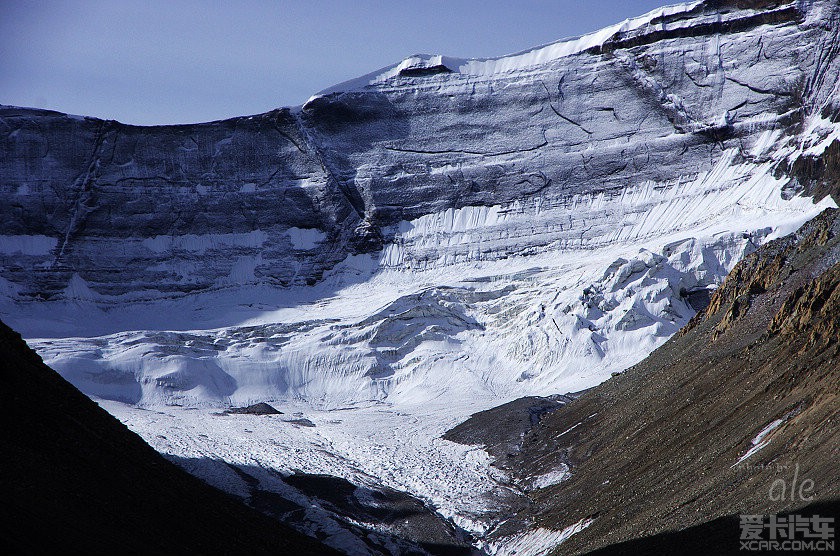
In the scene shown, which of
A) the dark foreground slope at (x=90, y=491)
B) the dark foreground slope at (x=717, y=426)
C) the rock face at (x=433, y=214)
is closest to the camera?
the dark foreground slope at (x=90, y=491)

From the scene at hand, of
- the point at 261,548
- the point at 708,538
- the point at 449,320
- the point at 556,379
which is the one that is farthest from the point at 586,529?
the point at 449,320

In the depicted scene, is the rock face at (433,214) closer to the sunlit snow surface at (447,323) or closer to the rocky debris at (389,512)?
the sunlit snow surface at (447,323)

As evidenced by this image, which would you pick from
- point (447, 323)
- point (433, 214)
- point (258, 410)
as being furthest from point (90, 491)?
point (433, 214)

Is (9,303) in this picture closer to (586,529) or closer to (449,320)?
(449,320)

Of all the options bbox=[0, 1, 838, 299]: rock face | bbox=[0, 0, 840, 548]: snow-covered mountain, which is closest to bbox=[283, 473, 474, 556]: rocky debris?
bbox=[0, 0, 840, 548]: snow-covered mountain

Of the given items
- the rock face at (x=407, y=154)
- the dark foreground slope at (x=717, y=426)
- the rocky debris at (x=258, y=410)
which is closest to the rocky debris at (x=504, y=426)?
the dark foreground slope at (x=717, y=426)

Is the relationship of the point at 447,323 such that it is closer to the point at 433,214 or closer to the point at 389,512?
the point at 433,214

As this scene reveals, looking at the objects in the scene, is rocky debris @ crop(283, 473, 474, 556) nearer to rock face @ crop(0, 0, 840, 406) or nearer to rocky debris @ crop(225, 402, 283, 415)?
rocky debris @ crop(225, 402, 283, 415)
